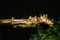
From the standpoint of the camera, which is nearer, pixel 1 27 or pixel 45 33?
pixel 45 33

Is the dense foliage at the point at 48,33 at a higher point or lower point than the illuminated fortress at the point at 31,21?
lower

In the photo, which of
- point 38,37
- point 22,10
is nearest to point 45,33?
point 38,37

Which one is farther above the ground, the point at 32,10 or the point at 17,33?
the point at 32,10

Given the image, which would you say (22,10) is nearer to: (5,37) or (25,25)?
(25,25)

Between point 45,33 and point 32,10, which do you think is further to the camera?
point 32,10

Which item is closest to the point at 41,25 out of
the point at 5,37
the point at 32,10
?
the point at 32,10

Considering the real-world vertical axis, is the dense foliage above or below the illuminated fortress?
below

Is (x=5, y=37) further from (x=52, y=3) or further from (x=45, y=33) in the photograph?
(x=52, y=3)

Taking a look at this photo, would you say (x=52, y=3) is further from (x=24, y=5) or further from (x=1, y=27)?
(x=1, y=27)

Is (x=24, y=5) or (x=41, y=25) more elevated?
(x=24, y=5)
